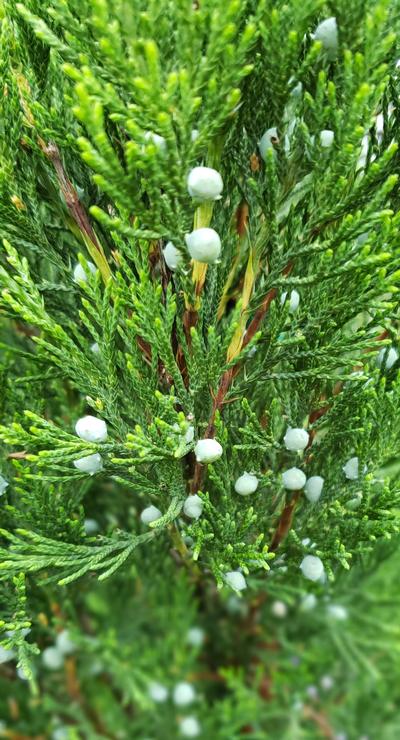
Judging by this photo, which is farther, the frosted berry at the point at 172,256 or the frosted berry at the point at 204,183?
the frosted berry at the point at 172,256

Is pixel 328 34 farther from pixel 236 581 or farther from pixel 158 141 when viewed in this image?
pixel 236 581

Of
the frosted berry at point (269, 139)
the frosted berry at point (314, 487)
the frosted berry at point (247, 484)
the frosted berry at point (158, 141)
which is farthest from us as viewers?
the frosted berry at point (314, 487)

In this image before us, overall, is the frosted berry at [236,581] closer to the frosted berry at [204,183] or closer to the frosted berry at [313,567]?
the frosted berry at [313,567]

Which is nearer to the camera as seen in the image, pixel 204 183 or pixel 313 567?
pixel 204 183

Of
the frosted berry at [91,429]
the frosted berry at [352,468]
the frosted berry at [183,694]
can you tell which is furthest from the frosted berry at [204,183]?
the frosted berry at [183,694]

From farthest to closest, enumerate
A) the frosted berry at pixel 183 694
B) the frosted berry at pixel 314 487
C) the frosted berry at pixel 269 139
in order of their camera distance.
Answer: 1. the frosted berry at pixel 183 694
2. the frosted berry at pixel 314 487
3. the frosted berry at pixel 269 139

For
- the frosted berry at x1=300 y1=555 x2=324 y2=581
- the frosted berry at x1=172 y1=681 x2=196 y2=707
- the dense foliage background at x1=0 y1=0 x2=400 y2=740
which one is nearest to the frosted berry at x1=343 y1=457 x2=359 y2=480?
the dense foliage background at x1=0 y1=0 x2=400 y2=740

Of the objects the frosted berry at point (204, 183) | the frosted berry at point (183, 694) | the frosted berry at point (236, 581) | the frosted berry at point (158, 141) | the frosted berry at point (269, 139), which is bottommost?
the frosted berry at point (183, 694)

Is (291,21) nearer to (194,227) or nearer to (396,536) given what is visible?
(194,227)

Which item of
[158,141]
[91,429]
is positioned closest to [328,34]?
[158,141]
